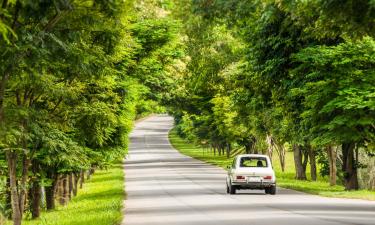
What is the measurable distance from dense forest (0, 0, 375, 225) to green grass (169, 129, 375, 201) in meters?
1.93

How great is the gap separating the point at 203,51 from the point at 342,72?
1057cm

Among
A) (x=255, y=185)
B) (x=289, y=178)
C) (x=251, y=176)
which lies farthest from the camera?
(x=289, y=178)

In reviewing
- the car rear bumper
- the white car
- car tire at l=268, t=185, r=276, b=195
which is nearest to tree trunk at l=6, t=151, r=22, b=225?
the white car

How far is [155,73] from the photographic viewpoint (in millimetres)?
42000

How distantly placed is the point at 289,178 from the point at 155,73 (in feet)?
57.3

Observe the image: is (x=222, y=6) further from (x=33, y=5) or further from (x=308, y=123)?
(x=308, y=123)

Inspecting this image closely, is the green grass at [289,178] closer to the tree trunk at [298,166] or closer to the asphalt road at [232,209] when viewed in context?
the tree trunk at [298,166]

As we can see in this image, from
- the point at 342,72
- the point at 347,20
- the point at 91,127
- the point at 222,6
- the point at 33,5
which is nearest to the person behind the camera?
the point at 33,5

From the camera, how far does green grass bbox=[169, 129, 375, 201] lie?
34000 mm

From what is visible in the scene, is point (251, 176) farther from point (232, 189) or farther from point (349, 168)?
point (349, 168)

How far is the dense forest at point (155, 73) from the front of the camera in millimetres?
13031

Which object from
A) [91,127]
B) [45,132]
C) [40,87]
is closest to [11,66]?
[40,87]

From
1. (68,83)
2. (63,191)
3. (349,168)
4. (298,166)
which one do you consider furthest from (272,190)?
(298,166)

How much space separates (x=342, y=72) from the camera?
33.5m
